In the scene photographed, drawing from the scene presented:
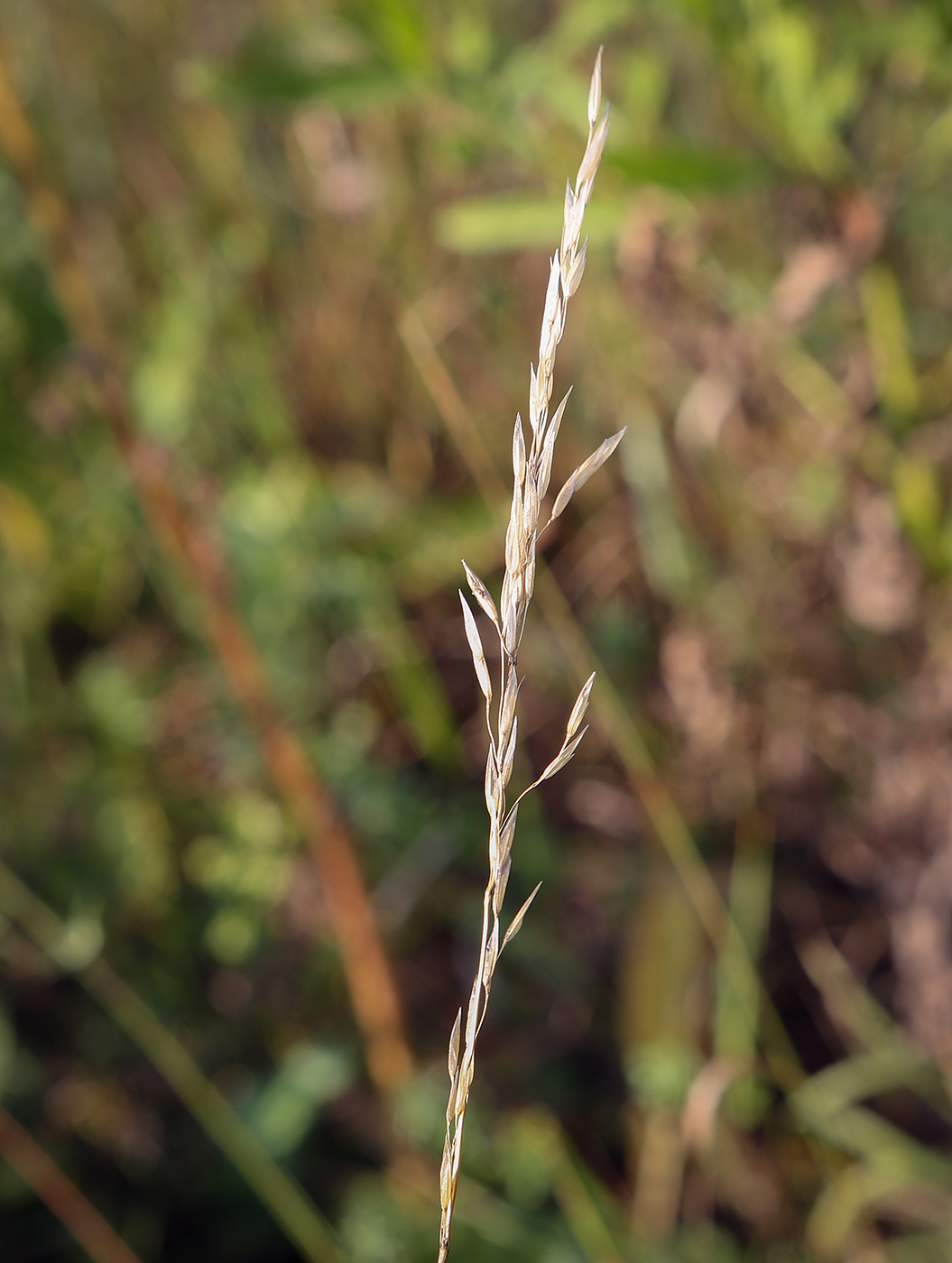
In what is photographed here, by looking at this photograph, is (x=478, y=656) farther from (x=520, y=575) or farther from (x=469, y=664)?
(x=469, y=664)

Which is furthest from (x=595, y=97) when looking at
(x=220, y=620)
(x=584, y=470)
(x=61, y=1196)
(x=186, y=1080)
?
(x=61, y=1196)

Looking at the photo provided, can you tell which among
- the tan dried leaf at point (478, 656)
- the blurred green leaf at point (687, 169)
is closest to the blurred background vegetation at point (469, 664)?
the blurred green leaf at point (687, 169)

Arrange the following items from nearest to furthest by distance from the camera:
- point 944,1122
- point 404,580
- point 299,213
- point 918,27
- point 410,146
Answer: point 918,27 → point 944,1122 → point 404,580 → point 410,146 → point 299,213

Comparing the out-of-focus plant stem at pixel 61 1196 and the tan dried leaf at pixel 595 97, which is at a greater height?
the tan dried leaf at pixel 595 97

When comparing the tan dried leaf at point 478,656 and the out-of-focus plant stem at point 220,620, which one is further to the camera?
the out-of-focus plant stem at point 220,620

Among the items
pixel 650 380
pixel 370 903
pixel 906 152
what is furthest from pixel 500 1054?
pixel 906 152

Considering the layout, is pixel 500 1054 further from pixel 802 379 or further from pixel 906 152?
pixel 906 152

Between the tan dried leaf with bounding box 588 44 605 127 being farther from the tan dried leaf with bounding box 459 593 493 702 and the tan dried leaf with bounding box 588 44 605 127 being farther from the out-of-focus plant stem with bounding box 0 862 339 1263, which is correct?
the out-of-focus plant stem with bounding box 0 862 339 1263

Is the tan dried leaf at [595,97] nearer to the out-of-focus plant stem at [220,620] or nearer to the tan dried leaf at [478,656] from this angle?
the tan dried leaf at [478,656]

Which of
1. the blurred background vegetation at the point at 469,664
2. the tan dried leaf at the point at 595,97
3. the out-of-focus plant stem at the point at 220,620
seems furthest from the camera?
the blurred background vegetation at the point at 469,664
